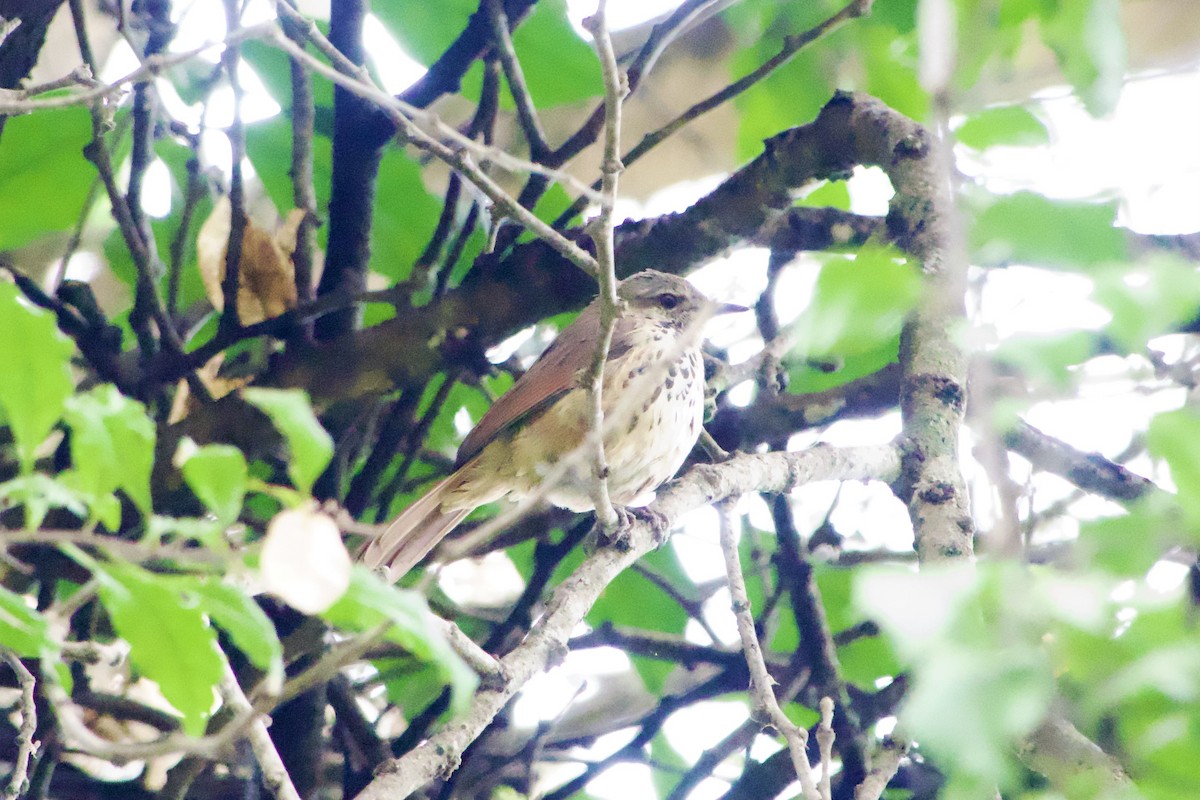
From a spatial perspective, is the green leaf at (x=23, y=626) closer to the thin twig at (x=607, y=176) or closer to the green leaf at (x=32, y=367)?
the green leaf at (x=32, y=367)

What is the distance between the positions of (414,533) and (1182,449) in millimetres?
2950

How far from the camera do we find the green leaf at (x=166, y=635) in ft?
3.92

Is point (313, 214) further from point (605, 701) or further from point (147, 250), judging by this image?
point (605, 701)

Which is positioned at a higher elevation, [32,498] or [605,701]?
[32,498]

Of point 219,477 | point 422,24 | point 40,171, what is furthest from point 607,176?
point 40,171

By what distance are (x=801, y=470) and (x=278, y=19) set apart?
189 centimetres

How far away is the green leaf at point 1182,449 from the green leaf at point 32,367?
1089mm

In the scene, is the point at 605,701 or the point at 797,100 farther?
the point at 605,701

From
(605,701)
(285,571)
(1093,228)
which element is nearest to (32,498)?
(285,571)

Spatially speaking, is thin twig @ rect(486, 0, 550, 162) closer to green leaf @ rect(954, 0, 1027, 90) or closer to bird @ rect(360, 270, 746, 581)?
bird @ rect(360, 270, 746, 581)

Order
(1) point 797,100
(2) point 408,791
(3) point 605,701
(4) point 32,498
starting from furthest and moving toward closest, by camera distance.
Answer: (3) point 605,701
(1) point 797,100
(2) point 408,791
(4) point 32,498

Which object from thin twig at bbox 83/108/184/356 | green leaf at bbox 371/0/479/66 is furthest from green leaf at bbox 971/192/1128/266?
green leaf at bbox 371/0/479/66

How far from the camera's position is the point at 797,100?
3.63 m

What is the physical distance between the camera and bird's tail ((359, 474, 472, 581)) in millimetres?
3348
